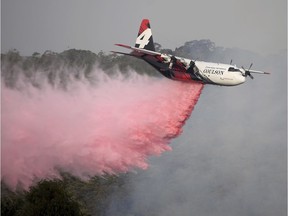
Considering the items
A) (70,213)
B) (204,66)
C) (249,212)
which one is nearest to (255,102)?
(249,212)

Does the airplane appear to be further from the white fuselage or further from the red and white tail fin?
the red and white tail fin

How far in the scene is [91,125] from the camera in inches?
2768

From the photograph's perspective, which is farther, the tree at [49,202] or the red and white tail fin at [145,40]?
the red and white tail fin at [145,40]

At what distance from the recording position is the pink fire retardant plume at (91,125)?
64188 millimetres

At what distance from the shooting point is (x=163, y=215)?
76.1 m

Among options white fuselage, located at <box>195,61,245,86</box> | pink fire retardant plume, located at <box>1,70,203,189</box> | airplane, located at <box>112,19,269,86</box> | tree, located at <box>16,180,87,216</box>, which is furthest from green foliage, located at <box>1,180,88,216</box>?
white fuselage, located at <box>195,61,245,86</box>

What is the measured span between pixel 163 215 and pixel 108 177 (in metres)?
6.71

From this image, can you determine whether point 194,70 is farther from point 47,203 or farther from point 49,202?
point 47,203

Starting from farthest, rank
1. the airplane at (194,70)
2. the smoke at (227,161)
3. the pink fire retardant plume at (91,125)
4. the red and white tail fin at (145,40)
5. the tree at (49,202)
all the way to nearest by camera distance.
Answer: the smoke at (227,161) → the red and white tail fin at (145,40) → the airplane at (194,70) → the pink fire retardant plume at (91,125) → the tree at (49,202)

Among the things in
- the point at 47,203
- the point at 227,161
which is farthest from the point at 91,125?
the point at 227,161

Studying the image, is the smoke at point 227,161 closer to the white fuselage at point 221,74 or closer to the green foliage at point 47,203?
the white fuselage at point 221,74

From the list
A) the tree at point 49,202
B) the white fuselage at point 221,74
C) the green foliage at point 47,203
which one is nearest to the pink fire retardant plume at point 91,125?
the white fuselage at point 221,74

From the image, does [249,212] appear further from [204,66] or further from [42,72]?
[42,72]

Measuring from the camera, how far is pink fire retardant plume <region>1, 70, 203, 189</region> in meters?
64.2
